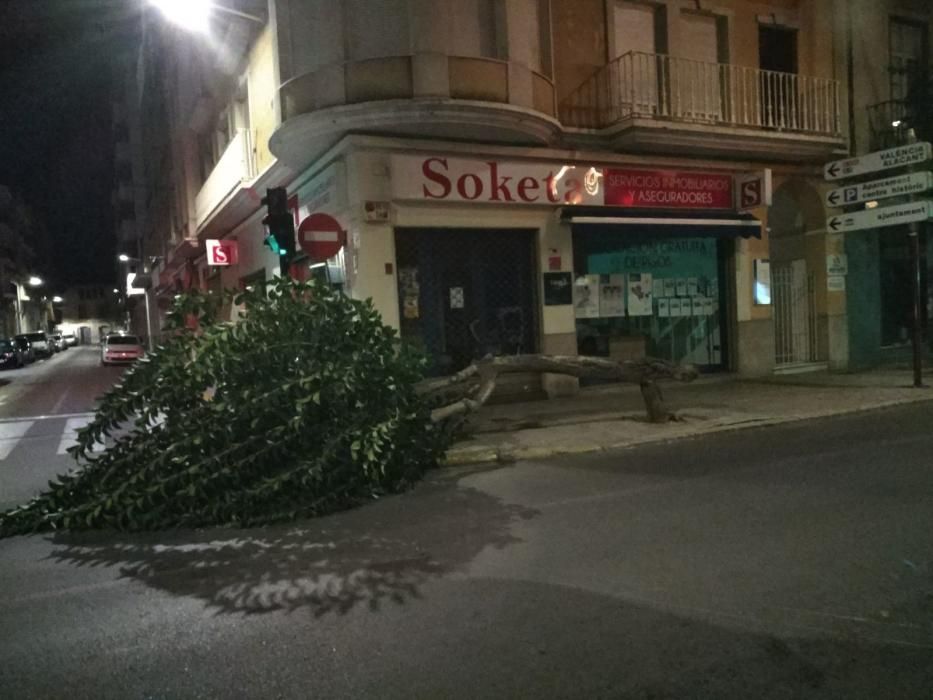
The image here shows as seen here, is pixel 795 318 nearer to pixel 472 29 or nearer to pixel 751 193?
pixel 751 193

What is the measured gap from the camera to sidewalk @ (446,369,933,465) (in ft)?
30.4

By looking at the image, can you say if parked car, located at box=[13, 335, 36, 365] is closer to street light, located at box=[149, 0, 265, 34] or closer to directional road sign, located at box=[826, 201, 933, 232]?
street light, located at box=[149, 0, 265, 34]

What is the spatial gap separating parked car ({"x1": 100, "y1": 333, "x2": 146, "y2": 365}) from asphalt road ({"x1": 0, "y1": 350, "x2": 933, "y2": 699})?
2683 centimetres

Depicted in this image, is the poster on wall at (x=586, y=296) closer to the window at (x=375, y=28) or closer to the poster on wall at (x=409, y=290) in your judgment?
the poster on wall at (x=409, y=290)

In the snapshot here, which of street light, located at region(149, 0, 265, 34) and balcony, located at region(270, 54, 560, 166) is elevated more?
street light, located at region(149, 0, 265, 34)

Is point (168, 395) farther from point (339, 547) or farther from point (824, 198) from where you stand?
point (824, 198)

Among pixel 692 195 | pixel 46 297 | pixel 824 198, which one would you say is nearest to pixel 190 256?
pixel 692 195

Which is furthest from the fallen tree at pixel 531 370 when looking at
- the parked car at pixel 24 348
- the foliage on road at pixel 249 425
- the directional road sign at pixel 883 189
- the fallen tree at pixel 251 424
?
the parked car at pixel 24 348

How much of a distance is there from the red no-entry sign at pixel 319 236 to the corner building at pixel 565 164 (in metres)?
1.37

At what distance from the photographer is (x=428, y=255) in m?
12.6

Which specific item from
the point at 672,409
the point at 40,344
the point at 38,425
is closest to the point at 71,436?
the point at 38,425

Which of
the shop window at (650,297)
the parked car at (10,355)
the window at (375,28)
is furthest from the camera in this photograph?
the parked car at (10,355)

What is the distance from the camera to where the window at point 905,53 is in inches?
648

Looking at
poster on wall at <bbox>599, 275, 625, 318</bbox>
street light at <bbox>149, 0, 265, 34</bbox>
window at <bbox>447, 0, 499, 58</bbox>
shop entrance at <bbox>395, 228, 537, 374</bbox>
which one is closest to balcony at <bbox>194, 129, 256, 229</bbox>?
street light at <bbox>149, 0, 265, 34</bbox>
